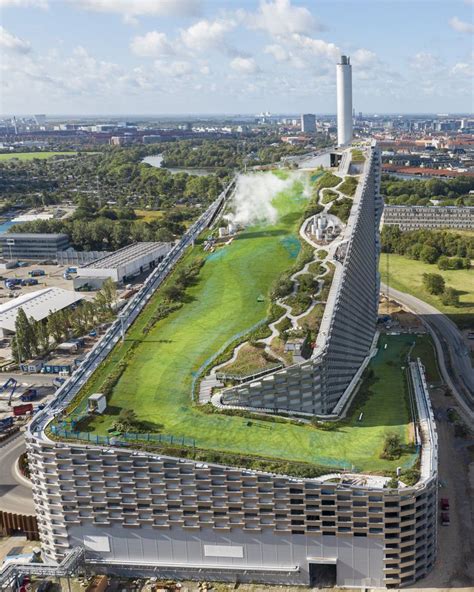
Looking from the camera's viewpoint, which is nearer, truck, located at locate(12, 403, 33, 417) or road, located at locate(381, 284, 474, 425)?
truck, located at locate(12, 403, 33, 417)

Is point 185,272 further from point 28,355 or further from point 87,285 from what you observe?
point 87,285

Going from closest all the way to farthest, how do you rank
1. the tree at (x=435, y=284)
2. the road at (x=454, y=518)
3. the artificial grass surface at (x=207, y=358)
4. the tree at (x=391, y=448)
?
1. the road at (x=454, y=518)
2. the tree at (x=391, y=448)
3. the artificial grass surface at (x=207, y=358)
4. the tree at (x=435, y=284)

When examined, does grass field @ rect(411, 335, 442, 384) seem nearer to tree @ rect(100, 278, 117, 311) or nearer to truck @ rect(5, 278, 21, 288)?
tree @ rect(100, 278, 117, 311)

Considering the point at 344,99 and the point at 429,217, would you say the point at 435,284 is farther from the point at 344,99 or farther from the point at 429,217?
the point at 429,217

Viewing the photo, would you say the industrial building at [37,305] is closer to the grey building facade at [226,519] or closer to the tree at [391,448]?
the grey building facade at [226,519]

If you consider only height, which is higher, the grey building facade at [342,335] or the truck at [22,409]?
→ the grey building facade at [342,335]

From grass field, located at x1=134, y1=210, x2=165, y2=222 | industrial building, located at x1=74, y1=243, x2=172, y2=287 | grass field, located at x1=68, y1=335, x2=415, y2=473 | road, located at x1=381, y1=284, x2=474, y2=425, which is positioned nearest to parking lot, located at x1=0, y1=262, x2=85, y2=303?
industrial building, located at x1=74, y1=243, x2=172, y2=287

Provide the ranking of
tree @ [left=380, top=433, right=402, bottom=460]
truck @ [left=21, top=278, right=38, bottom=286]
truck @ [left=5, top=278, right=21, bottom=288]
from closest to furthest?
tree @ [left=380, top=433, right=402, bottom=460], truck @ [left=5, top=278, right=21, bottom=288], truck @ [left=21, top=278, right=38, bottom=286]

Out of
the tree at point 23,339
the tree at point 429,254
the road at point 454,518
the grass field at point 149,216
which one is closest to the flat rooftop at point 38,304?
the tree at point 23,339
